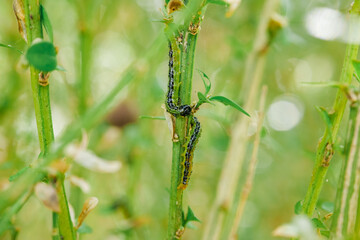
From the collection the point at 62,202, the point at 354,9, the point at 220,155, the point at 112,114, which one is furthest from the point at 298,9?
the point at 62,202

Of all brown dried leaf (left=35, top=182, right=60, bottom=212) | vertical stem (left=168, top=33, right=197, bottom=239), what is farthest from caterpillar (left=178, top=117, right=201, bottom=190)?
brown dried leaf (left=35, top=182, right=60, bottom=212)

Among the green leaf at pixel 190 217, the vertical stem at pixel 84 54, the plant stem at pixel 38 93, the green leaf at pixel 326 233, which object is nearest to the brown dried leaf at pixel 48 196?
the plant stem at pixel 38 93

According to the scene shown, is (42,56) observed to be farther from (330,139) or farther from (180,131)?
(330,139)

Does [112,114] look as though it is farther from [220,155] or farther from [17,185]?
[17,185]

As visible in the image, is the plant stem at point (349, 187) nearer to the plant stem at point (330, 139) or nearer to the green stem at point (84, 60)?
the plant stem at point (330, 139)

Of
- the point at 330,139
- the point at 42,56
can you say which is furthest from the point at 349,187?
the point at 42,56

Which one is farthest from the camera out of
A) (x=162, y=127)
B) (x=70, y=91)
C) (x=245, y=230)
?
(x=245, y=230)
